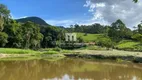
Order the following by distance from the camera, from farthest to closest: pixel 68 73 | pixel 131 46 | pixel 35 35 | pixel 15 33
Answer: pixel 35 35 → pixel 131 46 → pixel 15 33 → pixel 68 73

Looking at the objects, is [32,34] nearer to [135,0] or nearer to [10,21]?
[10,21]

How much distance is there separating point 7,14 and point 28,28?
28.6 feet

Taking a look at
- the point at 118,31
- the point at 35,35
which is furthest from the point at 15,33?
the point at 118,31

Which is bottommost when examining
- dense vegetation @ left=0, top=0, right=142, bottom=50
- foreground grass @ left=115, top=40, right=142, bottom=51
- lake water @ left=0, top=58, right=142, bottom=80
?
lake water @ left=0, top=58, right=142, bottom=80

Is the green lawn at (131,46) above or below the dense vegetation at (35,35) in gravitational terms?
below

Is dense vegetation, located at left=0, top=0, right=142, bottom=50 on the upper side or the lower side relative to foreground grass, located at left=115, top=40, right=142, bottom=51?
upper

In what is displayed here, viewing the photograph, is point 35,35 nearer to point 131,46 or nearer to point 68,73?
point 131,46

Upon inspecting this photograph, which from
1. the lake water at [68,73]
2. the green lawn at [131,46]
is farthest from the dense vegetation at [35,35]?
the lake water at [68,73]

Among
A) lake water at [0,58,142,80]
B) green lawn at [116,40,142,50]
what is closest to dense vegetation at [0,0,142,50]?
green lawn at [116,40,142,50]

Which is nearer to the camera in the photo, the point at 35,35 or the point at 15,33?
the point at 15,33

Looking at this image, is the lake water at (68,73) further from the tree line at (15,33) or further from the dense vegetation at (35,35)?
the tree line at (15,33)

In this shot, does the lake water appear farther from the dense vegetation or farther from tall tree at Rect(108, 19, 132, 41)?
tall tree at Rect(108, 19, 132, 41)

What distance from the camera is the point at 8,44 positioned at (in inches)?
2869

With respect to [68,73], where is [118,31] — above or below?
above
